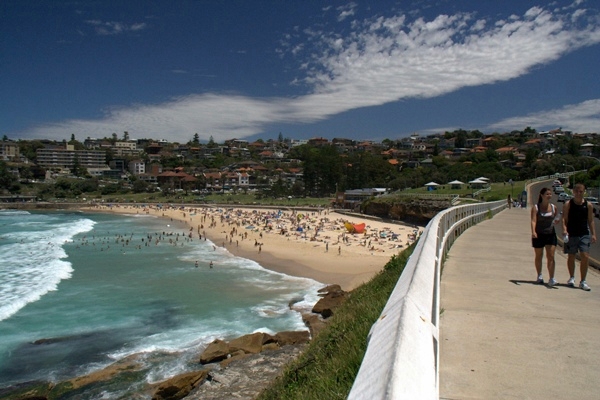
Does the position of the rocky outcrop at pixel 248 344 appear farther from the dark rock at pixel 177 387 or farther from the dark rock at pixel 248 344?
the dark rock at pixel 177 387

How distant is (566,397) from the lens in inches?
102

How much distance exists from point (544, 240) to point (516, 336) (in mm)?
2854

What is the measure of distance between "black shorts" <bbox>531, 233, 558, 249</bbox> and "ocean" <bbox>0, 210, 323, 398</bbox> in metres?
9.54

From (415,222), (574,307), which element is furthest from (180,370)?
(415,222)

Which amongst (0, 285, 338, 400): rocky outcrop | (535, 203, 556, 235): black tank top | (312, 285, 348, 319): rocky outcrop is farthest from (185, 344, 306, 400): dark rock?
(535, 203, 556, 235): black tank top

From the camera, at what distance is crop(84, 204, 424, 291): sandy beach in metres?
26.7

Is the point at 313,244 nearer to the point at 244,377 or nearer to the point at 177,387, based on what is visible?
the point at 244,377

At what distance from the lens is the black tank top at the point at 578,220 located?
5.85m

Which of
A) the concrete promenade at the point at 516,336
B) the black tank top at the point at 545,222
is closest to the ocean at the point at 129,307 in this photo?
the concrete promenade at the point at 516,336

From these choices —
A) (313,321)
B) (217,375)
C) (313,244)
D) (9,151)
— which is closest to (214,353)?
(217,375)

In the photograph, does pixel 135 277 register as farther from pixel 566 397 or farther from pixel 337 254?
pixel 566 397

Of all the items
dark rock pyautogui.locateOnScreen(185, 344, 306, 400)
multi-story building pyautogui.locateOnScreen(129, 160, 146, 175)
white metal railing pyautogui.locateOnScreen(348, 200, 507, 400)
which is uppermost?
multi-story building pyautogui.locateOnScreen(129, 160, 146, 175)

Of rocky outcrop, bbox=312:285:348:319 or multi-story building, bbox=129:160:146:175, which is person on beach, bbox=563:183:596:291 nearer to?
rocky outcrop, bbox=312:285:348:319

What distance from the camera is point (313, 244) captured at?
3722 cm
